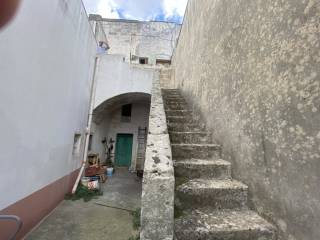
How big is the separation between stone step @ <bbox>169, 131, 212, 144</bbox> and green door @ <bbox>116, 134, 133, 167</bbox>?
8033mm

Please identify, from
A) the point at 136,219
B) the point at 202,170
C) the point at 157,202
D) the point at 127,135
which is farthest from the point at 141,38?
the point at 157,202

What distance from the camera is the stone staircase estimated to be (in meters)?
1.30

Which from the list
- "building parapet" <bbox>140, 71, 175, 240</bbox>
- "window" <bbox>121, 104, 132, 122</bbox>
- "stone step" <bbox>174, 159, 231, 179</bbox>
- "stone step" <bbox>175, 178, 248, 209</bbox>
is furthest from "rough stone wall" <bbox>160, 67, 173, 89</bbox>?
"building parapet" <bbox>140, 71, 175, 240</bbox>

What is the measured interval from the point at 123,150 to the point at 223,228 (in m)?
9.28

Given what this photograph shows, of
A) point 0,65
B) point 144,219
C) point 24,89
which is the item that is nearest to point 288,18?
point 144,219

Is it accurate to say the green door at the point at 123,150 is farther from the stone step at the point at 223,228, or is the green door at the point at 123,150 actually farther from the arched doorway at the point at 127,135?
the stone step at the point at 223,228

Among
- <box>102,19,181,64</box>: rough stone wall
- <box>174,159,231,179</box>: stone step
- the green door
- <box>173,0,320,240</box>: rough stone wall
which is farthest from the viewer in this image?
<box>102,19,181,64</box>: rough stone wall

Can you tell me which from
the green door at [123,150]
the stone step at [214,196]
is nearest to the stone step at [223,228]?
the stone step at [214,196]

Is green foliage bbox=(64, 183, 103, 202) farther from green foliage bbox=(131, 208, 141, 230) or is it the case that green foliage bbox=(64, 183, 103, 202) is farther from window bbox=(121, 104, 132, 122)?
window bbox=(121, 104, 132, 122)

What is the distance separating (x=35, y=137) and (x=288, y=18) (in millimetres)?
3806

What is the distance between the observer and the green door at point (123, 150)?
10195 millimetres

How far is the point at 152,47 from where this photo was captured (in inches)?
495

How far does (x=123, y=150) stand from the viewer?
1027 centimetres

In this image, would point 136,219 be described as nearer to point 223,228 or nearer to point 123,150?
point 223,228
